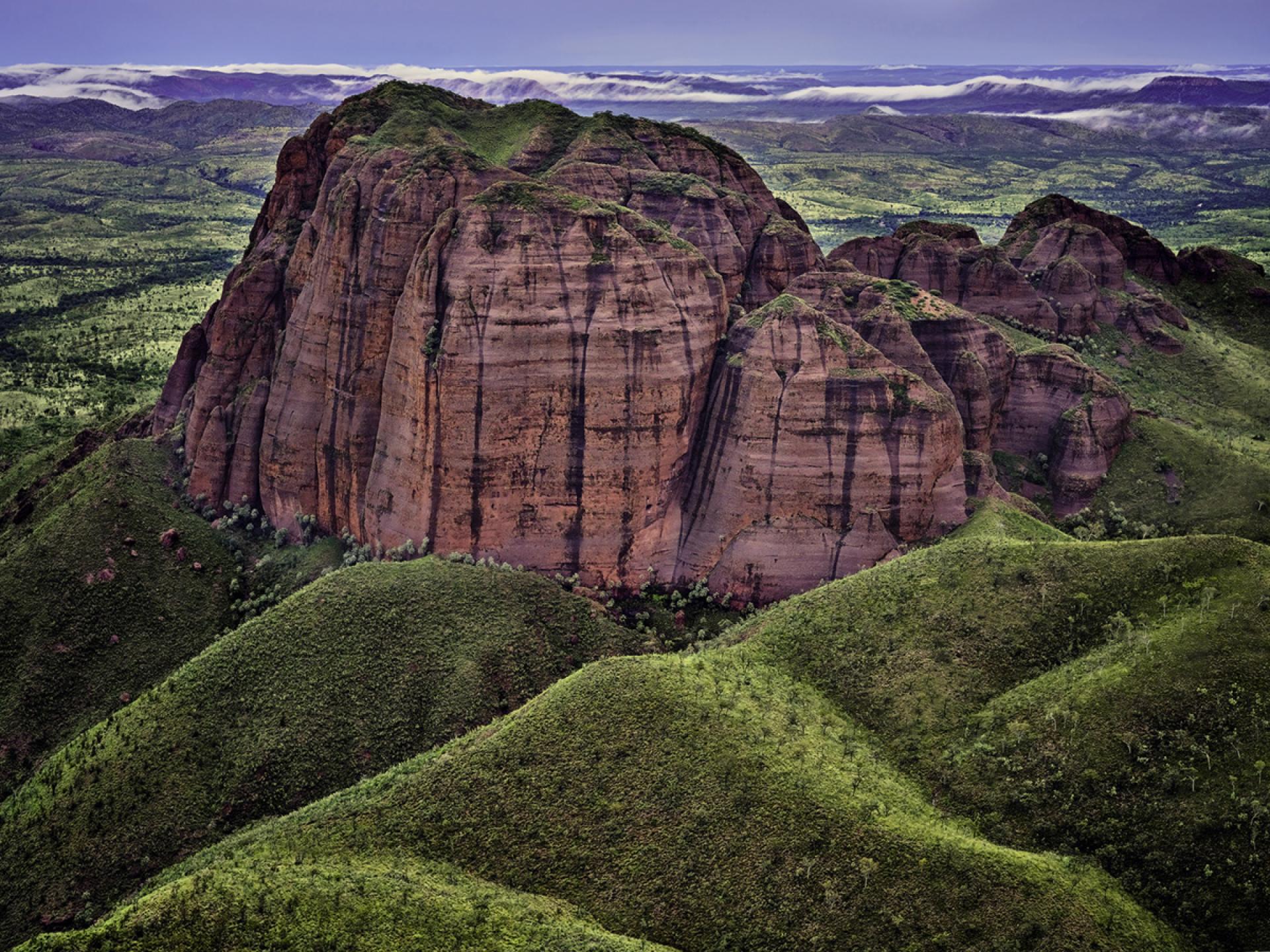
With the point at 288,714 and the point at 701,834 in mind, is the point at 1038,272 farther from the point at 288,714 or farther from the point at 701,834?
the point at 288,714

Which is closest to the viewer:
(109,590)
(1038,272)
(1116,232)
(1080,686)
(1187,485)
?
(1080,686)

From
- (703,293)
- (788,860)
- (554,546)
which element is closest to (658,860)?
(788,860)

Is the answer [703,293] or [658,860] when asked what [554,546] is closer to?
[703,293]

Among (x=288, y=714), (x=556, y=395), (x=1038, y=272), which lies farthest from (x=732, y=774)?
(x=1038, y=272)

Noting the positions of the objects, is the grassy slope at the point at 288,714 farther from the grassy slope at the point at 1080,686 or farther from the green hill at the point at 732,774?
the grassy slope at the point at 1080,686

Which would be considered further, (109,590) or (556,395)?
(556,395)

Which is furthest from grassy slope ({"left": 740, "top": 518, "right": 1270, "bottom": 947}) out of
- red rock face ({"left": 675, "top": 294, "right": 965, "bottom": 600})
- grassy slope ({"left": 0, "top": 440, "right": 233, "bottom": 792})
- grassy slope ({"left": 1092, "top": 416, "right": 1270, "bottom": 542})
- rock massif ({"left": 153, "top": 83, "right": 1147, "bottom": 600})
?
grassy slope ({"left": 0, "top": 440, "right": 233, "bottom": 792})

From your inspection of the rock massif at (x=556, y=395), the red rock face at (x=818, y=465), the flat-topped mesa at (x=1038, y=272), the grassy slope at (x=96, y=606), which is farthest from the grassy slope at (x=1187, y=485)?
the grassy slope at (x=96, y=606)
